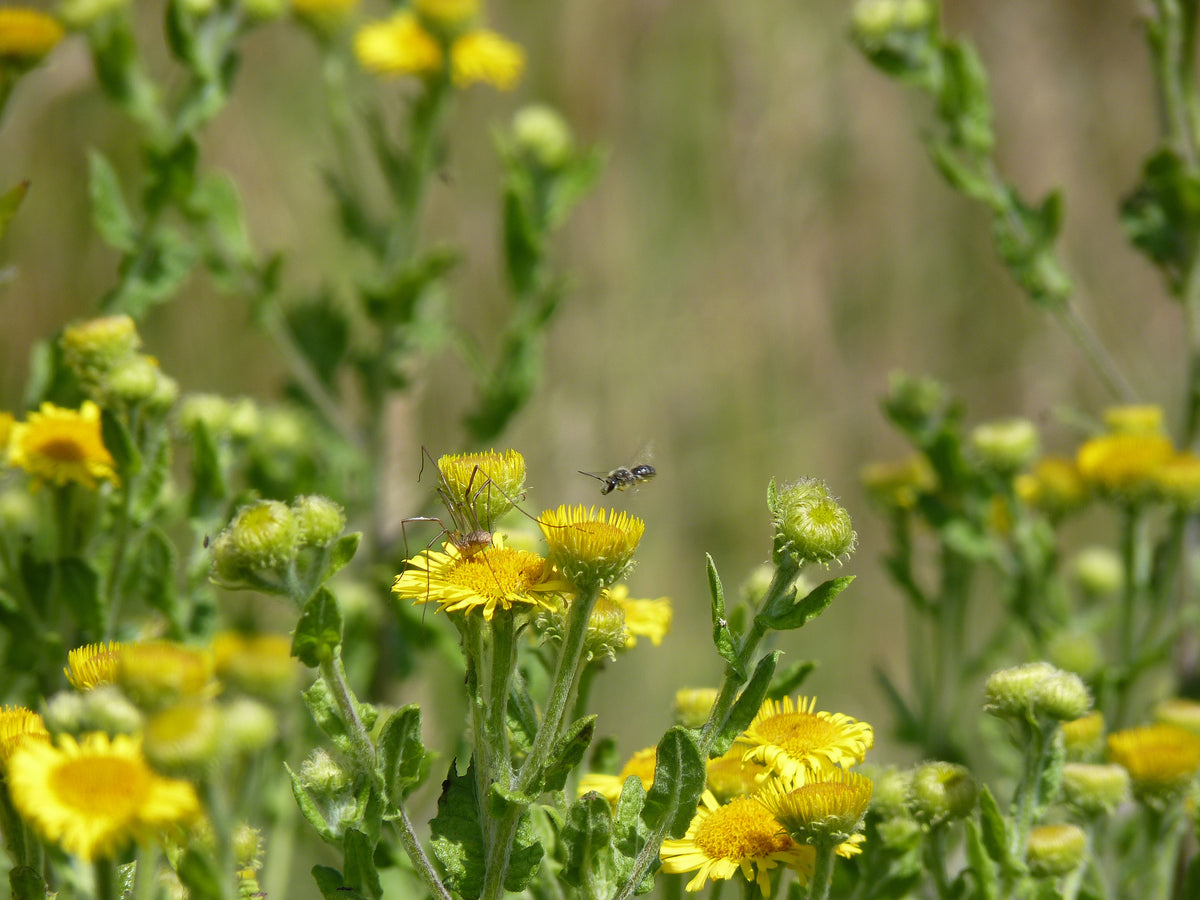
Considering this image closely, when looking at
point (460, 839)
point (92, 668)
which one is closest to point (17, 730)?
point (92, 668)

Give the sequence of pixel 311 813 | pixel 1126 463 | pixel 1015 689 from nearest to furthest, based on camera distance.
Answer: pixel 311 813, pixel 1015 689, pixel 1126 463

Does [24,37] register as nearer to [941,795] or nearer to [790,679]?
[790,679]

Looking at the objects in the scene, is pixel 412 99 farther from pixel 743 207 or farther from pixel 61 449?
pixel 743 207

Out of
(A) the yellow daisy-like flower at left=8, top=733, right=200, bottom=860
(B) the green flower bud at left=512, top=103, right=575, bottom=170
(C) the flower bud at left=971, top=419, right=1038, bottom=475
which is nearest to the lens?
(A) the yellow daisy-like flower at left=8, top=733, right=200, bottom=860

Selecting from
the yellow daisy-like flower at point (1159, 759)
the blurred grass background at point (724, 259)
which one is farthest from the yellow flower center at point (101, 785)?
the blurred grass background at point (724, 259)

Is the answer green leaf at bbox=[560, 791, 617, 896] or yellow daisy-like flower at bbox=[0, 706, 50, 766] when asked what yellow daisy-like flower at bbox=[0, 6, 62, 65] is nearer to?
yellow daisy-like flower at bbox=[0, 706, 50, 766]

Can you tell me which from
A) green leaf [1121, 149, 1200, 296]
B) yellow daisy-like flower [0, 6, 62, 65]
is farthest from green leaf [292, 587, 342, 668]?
green leaf [1121, 149, 1200, 296]

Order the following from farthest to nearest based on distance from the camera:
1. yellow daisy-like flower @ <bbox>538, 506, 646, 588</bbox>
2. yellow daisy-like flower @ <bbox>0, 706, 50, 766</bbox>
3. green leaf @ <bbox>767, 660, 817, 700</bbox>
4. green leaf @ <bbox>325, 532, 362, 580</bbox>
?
green leaf @ <bbox>767, 660, 817, 700</bbox> < green leaf @ <bbox>325, 532, 362, 580</bbox> < yellow daisy-like flower @ <bbox>538, 506, 646, 588</bbox> < yellow daisy-like flower @ <bbox>0, 706, 50, 766</bbox>
